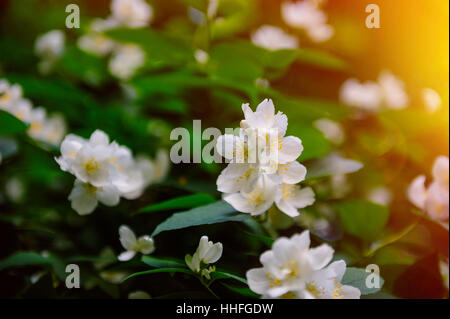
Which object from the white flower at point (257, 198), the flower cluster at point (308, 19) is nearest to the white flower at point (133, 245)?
the white flower at point (257, 198)

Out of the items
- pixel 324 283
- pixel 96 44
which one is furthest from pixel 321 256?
pixel 96 44

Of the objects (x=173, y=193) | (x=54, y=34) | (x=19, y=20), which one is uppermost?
(x=19, y=20)

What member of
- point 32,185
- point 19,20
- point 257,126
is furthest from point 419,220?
point 19,20

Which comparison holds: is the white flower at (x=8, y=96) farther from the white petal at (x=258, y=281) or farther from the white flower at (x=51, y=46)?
the white petal at (x=258, y=281)

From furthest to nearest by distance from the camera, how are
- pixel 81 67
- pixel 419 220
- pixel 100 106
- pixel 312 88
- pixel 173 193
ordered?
pixel 312 88 → pixel 81 67 → pixel 100 106 → pixel 173 193 → pixel 419 220

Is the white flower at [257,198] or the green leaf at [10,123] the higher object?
the green leaf at [10,123]

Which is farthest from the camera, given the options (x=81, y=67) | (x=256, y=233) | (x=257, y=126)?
(x=81, y=67)

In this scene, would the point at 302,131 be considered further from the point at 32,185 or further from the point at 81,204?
the point at 32,185
